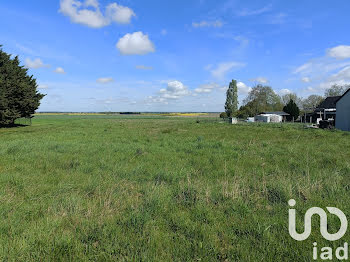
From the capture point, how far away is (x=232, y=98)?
3649 inches

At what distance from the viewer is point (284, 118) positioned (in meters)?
74.0

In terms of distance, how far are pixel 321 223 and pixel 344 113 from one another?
36.8 meters

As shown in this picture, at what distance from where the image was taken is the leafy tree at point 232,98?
300 feet

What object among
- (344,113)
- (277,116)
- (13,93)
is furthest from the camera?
(277,116)

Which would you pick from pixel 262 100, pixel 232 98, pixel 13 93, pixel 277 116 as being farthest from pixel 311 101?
pixel 13 93

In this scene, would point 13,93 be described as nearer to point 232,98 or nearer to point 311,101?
point 232,98

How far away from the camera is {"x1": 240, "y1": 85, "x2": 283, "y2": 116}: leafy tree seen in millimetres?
82062

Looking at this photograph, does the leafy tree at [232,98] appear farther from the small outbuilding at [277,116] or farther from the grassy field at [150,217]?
the grassy field at [150,217]

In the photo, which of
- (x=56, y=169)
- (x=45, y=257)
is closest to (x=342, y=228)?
(x=45, y=257)

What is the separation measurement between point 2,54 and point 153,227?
4971cm

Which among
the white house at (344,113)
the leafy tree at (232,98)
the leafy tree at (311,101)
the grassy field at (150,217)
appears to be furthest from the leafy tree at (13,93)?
the leafy tree at (311,101)

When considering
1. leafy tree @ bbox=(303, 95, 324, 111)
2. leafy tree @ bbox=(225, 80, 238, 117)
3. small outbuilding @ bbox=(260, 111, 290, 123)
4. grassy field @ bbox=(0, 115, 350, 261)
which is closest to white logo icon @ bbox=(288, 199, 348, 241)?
grassy field @ bbox=(0, 115, 350, 261)

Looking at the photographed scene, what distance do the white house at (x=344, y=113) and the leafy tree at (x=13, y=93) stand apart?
54.5m

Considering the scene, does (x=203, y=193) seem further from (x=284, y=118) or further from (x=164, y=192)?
(x=284, y=118)
